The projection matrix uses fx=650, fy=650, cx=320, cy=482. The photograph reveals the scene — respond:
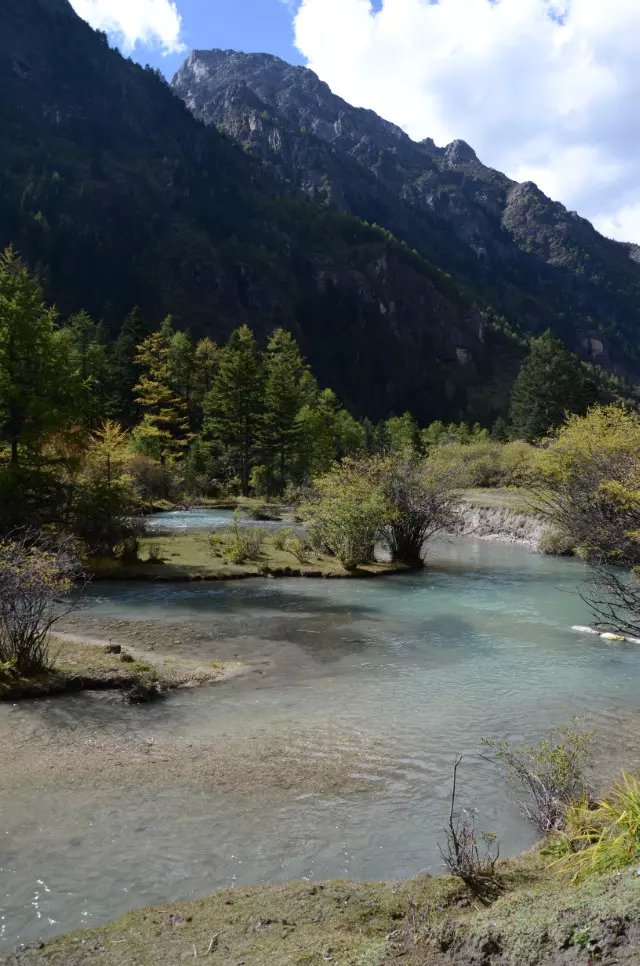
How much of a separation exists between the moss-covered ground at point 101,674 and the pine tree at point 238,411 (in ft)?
147

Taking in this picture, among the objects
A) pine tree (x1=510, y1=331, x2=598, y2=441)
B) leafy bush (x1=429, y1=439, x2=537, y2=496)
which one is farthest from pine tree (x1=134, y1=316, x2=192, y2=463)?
pine tree (x1=510, y1=331, x2=598, y2=441)

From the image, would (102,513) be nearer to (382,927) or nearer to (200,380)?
(382,927)

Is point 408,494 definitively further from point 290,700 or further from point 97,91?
point 97,91

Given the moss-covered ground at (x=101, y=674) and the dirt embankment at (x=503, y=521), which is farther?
the dirt embankment at (x=503, y=521)

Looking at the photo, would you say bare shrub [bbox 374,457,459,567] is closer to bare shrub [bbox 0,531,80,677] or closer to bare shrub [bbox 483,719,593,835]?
bare shrub [bbox 0,531,80,677]

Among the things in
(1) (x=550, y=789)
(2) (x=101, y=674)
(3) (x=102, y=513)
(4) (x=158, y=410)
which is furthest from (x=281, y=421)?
(1) (x=550, y=789)

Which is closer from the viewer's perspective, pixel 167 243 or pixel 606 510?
pixel 606 510

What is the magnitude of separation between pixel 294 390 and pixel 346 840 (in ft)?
184

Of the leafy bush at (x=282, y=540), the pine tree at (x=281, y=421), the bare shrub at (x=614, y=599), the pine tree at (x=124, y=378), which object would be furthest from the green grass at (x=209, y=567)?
the pine tree at (x=124, y=378)

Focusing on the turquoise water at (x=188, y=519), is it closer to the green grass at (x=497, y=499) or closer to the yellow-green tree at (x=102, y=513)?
the yellow-green tree at (x=102, y=513)

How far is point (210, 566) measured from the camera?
77.8 feet

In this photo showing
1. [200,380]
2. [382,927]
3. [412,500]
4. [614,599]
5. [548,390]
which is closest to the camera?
[382,927]

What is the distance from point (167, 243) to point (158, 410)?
111 metres

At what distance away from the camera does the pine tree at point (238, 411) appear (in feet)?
191
